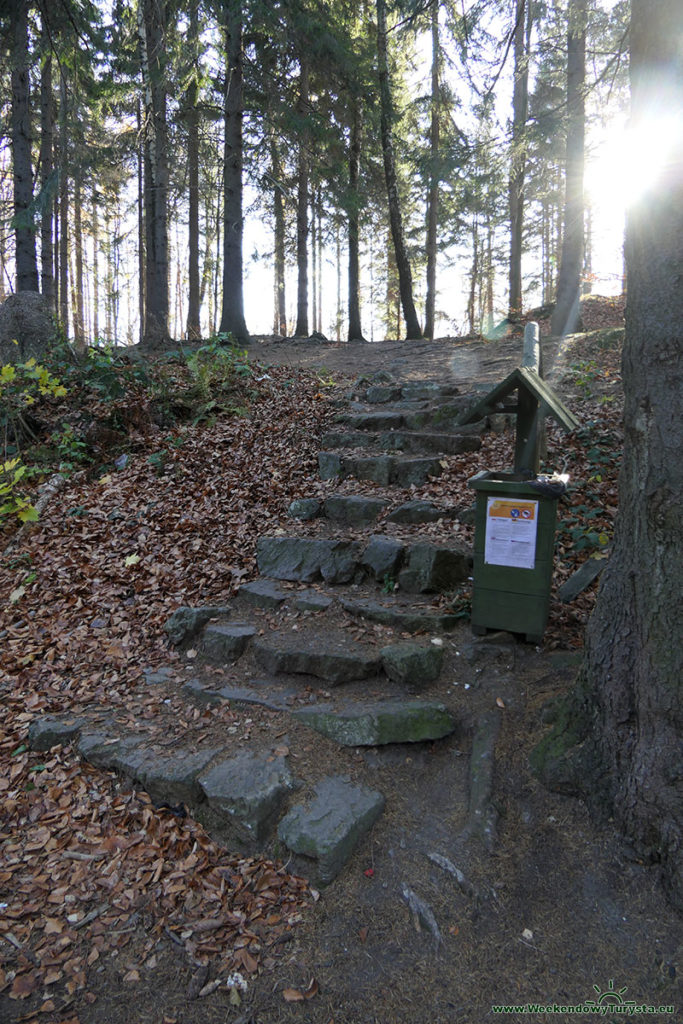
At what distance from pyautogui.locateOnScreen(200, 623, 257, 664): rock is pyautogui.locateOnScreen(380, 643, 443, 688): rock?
1.00 m

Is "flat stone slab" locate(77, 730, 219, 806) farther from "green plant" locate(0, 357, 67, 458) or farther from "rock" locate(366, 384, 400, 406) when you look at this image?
"rock" locate(366, 384, 400, 406)

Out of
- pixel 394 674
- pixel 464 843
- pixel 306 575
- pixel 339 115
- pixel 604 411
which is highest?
pixel 339 115

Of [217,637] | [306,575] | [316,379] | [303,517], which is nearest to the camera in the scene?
[217,637]

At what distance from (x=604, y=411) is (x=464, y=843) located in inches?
194

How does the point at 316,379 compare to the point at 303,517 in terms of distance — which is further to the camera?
the point at 316,379

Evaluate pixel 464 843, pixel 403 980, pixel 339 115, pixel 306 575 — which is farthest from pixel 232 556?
pixel 339 115

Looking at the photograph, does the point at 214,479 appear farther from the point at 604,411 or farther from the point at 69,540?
the point at 604,411

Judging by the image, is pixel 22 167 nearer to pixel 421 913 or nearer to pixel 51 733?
pixel 51 733

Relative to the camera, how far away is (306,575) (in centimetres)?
462

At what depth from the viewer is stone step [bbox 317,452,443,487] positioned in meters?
5.75

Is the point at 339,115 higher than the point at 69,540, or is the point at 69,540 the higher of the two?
the point at 339,115

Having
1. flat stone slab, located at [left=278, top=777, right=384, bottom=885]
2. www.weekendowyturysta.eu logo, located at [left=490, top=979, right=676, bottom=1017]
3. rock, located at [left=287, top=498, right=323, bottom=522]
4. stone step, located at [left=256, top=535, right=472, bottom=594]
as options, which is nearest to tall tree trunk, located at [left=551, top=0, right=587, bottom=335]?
rock, located at [left=287, top=498, right=323, bottom=522]

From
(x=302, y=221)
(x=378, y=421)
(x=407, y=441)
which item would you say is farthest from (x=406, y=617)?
(x=302, y=221)

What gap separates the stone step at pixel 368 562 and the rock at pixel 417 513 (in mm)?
405
